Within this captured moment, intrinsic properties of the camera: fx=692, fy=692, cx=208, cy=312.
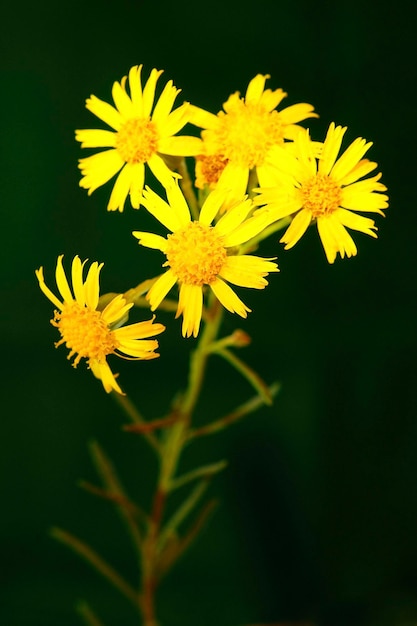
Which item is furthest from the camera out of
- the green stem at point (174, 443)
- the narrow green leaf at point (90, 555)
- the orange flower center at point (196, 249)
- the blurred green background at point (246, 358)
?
the blurred green background at point (246, 358)

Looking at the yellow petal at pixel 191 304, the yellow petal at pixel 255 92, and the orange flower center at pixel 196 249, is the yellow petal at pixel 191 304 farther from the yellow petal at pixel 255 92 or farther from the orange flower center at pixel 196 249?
the yellow petal at pixel 255 92

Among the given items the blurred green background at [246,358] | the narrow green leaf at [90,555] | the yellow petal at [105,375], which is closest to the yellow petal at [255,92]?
the yellow petal at [105,375]

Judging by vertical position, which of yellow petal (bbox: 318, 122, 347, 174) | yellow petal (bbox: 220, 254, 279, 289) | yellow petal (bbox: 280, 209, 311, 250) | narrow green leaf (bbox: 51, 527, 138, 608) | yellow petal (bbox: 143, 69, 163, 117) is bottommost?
narrow green leaf (bbox: 51, 527, 138, 608)

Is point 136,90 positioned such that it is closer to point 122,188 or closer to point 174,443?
point 122,188

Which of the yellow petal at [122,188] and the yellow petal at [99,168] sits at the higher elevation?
the yellow petal at [99,168]

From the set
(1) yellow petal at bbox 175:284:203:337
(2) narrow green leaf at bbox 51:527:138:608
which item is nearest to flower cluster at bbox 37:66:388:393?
(1) yellow petal at bbox 175:284:203:337

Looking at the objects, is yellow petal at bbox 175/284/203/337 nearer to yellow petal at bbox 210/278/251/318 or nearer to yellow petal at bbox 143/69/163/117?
yellow petal at bbox 210/278/251/318

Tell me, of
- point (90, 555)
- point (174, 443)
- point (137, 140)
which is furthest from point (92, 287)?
point (90, 555)
